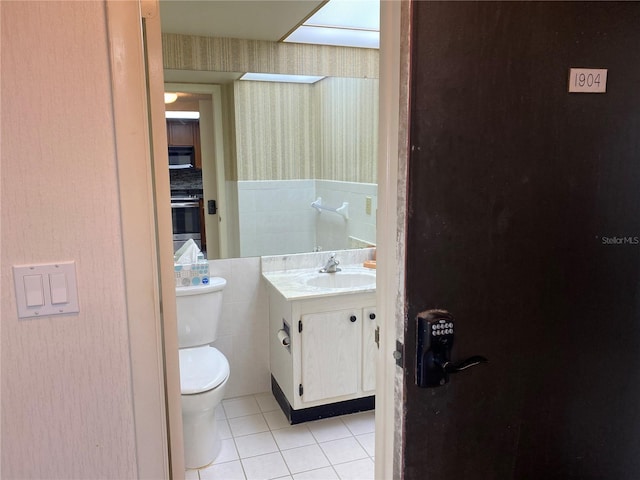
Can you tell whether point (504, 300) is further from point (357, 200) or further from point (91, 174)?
point (357, 200)

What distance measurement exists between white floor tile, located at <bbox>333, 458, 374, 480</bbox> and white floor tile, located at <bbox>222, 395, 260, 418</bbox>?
0.67 metres

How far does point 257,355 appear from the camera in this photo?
2.83m

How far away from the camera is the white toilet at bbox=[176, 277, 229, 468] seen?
2131 millimetres

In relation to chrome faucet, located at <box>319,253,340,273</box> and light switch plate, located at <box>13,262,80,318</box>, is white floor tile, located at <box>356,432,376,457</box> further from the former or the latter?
light switch plate, located at <box>13,262,80,318</box>

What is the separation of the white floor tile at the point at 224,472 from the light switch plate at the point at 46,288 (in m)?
1.46

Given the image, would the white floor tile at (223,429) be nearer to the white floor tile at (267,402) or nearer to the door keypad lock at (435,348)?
the white floor tile at (267,402)

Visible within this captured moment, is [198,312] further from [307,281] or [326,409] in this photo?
[326,409]

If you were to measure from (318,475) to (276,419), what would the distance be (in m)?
0.52

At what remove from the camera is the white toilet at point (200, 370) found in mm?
2131

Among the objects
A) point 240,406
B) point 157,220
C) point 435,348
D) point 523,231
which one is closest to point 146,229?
point 157,220

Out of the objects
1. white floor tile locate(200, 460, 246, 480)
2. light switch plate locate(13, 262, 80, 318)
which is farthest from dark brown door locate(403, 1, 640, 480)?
white floor tile locate(200, 460, 246, 480)

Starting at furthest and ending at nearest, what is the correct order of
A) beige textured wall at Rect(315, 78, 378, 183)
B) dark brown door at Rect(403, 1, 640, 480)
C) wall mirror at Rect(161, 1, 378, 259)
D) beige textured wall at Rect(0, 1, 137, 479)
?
beige textured wall at Rect(315, 78, 378, 183) < wall mirror at Rect(161, 1, 378, 259) < dark brown door at Rect(403, 1, 640, 480) < beige textured wall at Rect(0, 1, 137, 479)

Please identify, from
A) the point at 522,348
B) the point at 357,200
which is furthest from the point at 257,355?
the point at 522,348

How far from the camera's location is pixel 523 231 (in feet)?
3.72
